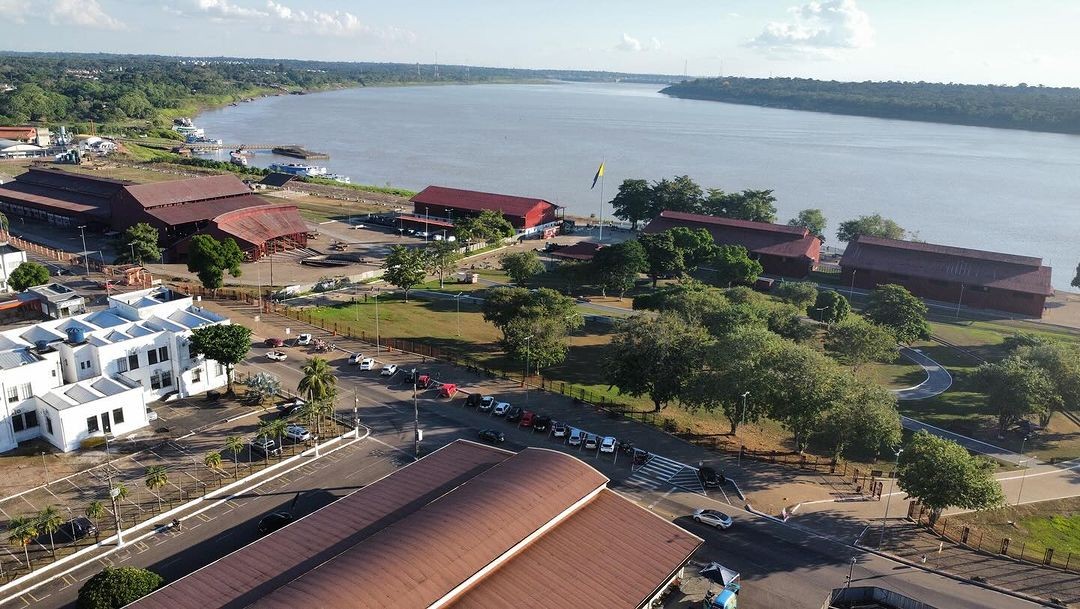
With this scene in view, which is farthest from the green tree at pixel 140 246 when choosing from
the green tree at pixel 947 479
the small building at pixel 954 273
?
the small building at pixel 954 273

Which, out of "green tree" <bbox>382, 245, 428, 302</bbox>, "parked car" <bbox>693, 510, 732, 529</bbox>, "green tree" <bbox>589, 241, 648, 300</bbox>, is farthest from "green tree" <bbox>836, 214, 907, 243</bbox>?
"parked car" <bbox>693, 510, 732, 529</bbox>

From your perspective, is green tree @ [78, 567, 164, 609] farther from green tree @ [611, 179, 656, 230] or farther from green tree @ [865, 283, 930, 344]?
green tree @ [611, 179, 656, 230]

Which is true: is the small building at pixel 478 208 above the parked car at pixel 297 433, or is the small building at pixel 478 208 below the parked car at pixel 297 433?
above

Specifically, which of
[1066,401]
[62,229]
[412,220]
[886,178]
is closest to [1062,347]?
[1066,401]

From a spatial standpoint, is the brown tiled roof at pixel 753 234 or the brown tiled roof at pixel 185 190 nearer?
the brown tiled roof at pixel 185 190

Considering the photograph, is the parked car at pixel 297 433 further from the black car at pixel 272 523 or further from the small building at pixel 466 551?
the small building at pixel 466 551

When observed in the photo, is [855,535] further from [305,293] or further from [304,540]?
[305,293]
